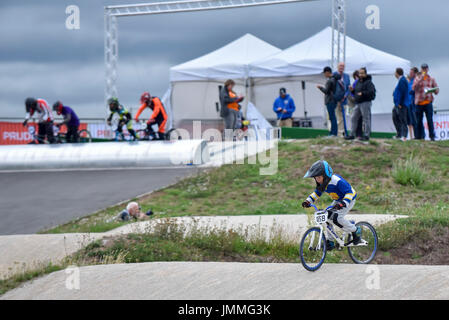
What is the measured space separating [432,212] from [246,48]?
20383 millimetres

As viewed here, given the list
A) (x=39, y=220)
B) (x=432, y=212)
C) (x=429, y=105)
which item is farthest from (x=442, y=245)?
(x=429, y=105)

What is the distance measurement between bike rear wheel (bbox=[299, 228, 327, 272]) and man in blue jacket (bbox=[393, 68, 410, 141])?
37.5ft

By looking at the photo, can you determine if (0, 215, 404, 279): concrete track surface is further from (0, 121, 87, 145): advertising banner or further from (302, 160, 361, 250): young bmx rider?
(0, 121, 87, 145): advertising banner

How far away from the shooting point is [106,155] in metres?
21.2

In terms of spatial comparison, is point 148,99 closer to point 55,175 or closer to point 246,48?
point 55,175

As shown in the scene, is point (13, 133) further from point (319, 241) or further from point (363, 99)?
point (319, 241)

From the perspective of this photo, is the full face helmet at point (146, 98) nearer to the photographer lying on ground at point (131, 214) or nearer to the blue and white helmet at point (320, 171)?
the photographer lying on ground at point (131, 214)

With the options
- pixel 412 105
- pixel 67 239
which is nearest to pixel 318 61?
pixel 412 105

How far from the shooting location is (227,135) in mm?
22797

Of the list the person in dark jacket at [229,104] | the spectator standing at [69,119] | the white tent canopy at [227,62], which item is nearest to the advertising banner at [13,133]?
the white tent canopy at [227,62]

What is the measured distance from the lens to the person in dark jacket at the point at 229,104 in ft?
69.3

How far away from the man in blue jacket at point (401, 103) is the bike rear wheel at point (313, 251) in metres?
11.4

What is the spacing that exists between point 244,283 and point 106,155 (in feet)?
47.8

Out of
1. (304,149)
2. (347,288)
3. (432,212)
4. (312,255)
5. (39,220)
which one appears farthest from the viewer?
(304,149)
